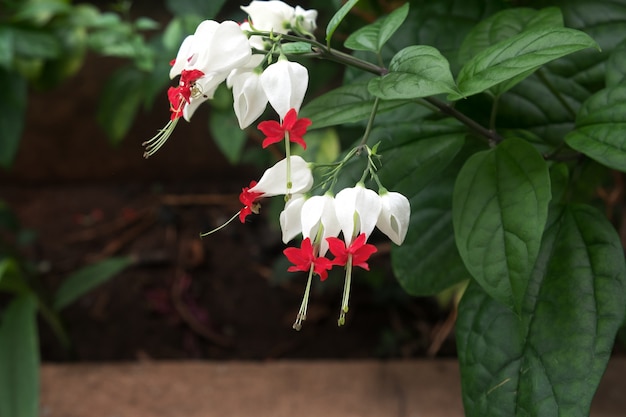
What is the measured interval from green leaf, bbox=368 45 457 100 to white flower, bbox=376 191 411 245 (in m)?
0.08

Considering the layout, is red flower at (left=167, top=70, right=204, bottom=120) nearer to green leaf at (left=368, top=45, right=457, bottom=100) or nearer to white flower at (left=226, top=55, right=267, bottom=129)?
white flower at (left=226, top=55, right=267, bottom=129)

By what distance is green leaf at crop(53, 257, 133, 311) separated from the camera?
4.50ft

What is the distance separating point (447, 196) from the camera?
85cm

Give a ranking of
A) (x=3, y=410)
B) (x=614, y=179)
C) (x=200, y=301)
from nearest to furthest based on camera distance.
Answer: (x=3, y=410) < (x=614, y=179) < (x=200, y=301)

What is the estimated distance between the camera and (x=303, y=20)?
720mm

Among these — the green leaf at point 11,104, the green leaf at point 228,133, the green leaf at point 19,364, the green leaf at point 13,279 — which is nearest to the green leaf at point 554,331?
the green leaf at point 228,133

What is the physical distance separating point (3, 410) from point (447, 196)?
859 millimetres

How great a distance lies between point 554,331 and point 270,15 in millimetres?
431

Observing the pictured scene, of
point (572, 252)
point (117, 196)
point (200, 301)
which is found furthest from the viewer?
point (117, 196)

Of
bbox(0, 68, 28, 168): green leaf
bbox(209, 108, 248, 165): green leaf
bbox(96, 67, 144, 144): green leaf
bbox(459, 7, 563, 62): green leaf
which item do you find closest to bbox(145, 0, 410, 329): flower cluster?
bbox(459, 7, 563, 62): green leaf

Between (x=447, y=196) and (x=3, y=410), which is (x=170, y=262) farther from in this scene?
(x=447, y=196)

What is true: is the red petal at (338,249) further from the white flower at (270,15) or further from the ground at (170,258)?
the ground at (170,258)

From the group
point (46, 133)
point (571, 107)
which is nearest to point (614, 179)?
point (571, 107)

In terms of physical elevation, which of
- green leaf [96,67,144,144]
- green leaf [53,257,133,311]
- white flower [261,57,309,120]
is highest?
white flower [261,57,309,120]
